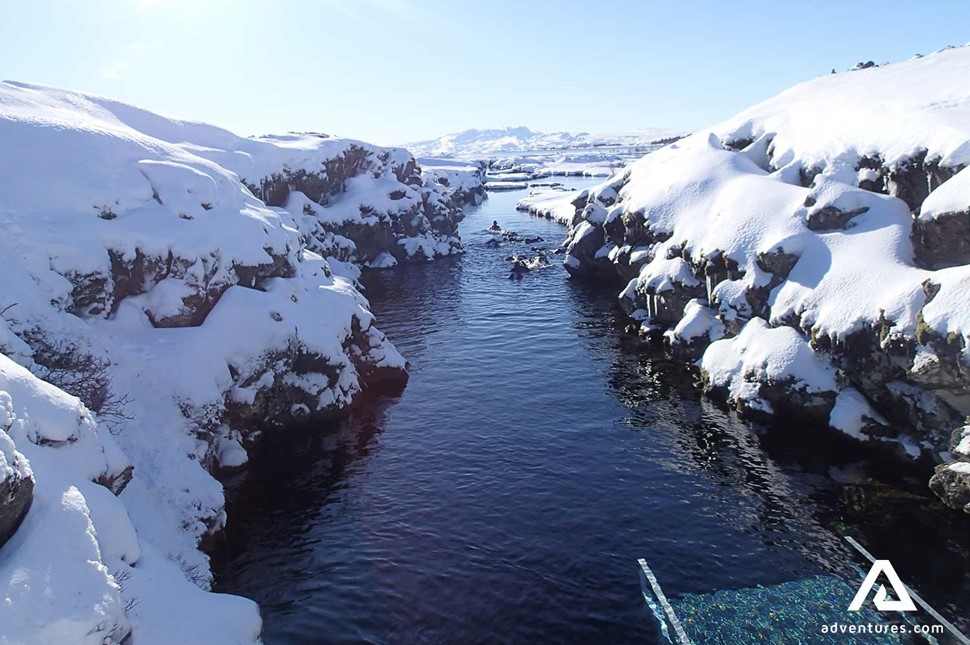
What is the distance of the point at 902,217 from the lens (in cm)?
4256

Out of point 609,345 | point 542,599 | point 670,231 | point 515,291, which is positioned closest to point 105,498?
point 542,599

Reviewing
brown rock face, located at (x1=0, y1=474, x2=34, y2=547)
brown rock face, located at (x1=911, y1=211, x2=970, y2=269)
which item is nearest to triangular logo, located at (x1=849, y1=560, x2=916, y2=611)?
brown rock face, located at (x1=911, y1=211, x2=970, y2=269)

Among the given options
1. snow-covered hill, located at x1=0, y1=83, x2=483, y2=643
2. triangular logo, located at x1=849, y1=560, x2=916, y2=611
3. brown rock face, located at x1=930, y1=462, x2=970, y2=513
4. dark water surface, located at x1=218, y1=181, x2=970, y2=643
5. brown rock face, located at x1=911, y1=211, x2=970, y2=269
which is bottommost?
dark water surface, located at x1=218, y1=181, x2=970, y2=643

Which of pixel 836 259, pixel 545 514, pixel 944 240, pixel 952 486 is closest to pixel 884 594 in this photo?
pixel 952 486

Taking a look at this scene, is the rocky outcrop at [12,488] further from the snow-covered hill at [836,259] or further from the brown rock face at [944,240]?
the brown rock face at [944,240]

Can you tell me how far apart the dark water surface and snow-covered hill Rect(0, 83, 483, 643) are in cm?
346

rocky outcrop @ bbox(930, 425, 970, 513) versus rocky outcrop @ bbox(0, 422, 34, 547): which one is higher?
rocky outcrop @ bbox(0, 422, 34, 547)

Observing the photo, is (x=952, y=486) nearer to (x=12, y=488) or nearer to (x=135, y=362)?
(x=12, y=488)

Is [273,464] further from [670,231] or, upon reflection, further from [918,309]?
[670,231]

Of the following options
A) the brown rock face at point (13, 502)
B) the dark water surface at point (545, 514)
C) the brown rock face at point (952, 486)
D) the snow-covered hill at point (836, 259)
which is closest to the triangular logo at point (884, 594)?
the dark water surface at point (545, 514)

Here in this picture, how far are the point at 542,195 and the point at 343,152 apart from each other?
83.3 m

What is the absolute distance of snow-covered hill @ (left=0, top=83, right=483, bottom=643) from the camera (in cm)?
1552

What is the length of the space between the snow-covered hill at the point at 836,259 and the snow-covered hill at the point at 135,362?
87.3ft

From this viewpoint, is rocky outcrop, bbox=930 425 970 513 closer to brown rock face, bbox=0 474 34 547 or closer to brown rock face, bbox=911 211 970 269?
brown rock face, bbox=911 211 970 269
